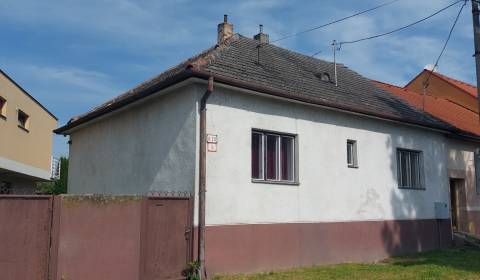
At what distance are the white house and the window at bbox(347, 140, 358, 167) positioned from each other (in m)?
0.03

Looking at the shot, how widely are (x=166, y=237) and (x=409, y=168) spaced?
28.5 ft

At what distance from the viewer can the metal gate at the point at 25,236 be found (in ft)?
25.7

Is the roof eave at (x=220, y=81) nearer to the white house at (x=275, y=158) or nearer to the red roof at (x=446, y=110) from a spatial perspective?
the white house at (x=275, y=158)

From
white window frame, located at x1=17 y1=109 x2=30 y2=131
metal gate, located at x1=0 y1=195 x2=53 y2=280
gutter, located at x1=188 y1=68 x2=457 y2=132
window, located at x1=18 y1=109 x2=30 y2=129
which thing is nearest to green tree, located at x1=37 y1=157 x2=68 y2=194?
white window frame, located at x1=17 y1=109 x2=30 y2=131

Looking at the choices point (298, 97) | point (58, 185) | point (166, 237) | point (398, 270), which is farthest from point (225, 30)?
point (58, 185)

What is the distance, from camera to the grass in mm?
10320

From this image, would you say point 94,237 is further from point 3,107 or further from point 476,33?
point 3,107

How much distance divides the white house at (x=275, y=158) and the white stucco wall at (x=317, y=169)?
0.03 metres

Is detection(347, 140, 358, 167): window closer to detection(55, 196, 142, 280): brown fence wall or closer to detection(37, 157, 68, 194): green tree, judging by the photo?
detection(55, 196, 142, 280): brown fence wall

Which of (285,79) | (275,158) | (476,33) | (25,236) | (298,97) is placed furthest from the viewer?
(285,79)

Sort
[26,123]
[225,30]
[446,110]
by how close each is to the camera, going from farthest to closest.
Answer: [26,123] < [446,110] < [225,30]

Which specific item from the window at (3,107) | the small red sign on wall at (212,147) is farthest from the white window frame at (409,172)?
the window at (3,107)

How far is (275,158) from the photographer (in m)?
11.6

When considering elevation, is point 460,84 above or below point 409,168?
above
